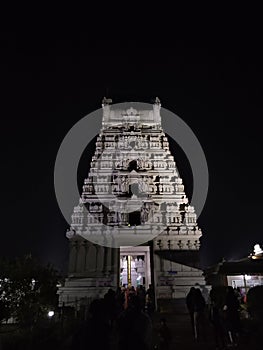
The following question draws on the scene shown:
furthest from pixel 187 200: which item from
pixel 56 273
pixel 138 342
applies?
pixel 138 342

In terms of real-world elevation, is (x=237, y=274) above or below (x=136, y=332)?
above

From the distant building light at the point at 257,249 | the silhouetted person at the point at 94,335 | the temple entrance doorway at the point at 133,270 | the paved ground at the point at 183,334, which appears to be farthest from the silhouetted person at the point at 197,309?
the distant building light at the point at 257,249

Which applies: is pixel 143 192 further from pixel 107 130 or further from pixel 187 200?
pixel 107 130

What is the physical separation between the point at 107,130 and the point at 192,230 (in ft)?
56.8

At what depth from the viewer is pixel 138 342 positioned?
224 inches

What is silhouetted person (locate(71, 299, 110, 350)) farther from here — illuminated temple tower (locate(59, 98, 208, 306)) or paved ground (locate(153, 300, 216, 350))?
illuminated temple tower (locate(59, 98, 208, 306))

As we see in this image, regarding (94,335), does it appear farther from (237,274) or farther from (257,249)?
(257,249)

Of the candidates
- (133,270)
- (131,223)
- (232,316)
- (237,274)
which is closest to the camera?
(232,316)

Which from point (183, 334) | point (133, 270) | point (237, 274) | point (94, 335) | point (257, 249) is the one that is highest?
point (257, 249)

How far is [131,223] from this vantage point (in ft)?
106

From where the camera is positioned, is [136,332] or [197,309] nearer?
[136,332]

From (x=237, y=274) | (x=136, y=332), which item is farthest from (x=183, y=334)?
(x=237, y=274)

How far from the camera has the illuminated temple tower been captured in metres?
28.6

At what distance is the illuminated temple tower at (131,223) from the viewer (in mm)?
28578
